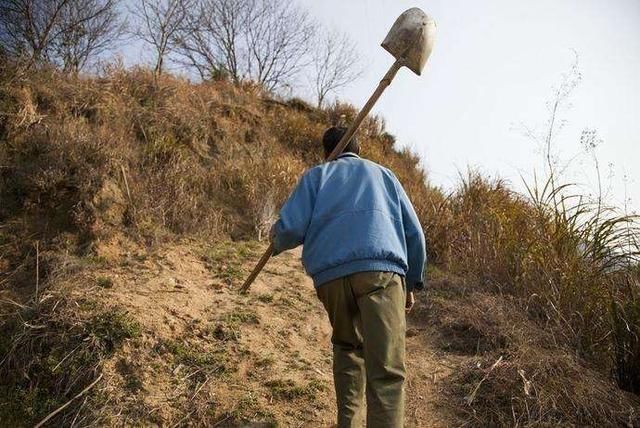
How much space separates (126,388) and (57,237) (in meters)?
1.93

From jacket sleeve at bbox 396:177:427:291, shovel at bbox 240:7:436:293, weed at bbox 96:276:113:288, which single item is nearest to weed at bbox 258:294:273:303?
shovel at bbox 240:7:436:293

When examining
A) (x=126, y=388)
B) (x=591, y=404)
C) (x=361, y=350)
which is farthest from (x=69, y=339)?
(x=591, y=404)

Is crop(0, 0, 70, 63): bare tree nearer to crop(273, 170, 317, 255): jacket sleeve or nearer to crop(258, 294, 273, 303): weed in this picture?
crop(258, 294, 273, 303): weed

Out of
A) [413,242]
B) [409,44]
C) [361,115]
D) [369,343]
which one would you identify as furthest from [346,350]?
[409,44]

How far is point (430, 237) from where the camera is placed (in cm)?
624

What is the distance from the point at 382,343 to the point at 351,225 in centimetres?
58

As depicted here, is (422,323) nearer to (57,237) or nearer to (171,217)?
(171,217)

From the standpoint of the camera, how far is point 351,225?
2.47 metres

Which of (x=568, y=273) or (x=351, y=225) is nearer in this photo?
(x=351, y=225)

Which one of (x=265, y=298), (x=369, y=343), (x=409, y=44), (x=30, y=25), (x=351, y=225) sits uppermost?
(x=409, y=44)

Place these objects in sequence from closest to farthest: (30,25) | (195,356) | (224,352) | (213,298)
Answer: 1. (195,356)
2. (224,352)
3. (213,298)
4. (30,25)

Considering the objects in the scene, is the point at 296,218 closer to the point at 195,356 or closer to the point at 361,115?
the point at 361,115

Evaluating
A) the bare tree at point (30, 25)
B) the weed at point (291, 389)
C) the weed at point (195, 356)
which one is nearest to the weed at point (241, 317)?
the weed at point (195, 356)

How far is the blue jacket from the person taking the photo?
2434 mm
